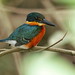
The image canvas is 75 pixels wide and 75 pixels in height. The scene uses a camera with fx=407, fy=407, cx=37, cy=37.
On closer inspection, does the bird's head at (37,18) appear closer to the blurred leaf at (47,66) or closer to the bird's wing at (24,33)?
the bird's wing at (24,33)

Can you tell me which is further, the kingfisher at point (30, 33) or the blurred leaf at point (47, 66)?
the blurred leaf at point (47, 66)

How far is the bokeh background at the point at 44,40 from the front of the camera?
12.3ft

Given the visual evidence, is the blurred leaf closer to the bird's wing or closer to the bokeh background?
the bokeh background

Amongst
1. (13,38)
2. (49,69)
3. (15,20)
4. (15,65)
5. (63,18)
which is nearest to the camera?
(13,38)

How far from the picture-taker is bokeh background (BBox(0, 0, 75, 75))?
148 inches

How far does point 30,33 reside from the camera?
289 cm

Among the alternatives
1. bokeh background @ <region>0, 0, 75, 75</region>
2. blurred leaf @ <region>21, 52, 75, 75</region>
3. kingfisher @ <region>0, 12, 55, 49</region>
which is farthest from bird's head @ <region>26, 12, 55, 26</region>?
blurred leaf @ <region>21, 52, 75, 75</region>

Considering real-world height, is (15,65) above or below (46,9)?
below

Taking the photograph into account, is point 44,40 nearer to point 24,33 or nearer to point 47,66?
point 47,66

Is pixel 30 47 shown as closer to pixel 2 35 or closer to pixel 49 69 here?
pixel 49 69

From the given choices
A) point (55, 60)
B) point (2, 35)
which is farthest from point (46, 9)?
point (55, 60)

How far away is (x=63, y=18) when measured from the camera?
4.98 meters

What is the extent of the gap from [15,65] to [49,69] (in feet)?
1.69

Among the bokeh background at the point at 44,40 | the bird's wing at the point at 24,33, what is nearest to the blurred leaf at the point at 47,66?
the bokeh background at the point at 44,40
